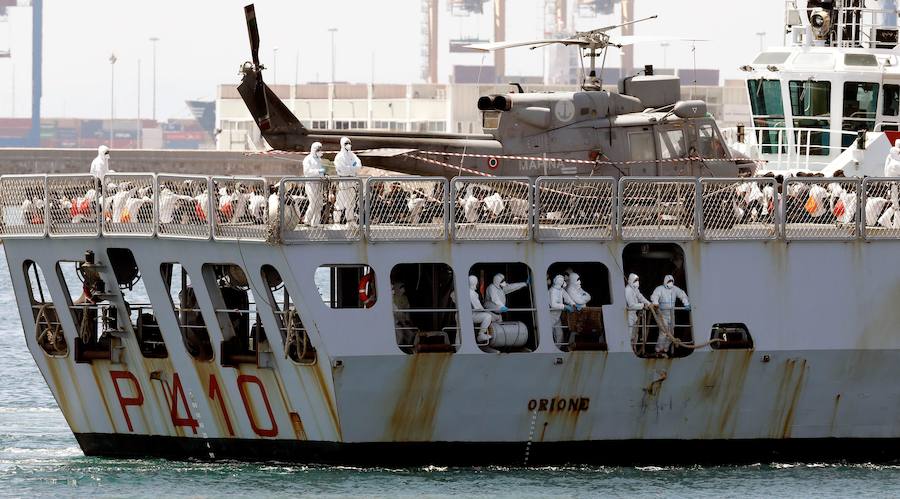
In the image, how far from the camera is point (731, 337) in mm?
24625

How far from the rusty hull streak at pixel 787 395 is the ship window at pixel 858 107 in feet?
25.9

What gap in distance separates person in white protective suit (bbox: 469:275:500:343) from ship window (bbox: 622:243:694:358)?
189cm

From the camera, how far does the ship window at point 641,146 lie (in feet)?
90.9

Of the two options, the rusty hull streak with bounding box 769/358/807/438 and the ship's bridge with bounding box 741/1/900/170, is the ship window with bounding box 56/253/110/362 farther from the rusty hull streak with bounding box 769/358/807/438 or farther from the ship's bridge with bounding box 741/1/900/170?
the ship's bridge with bounding box 741/1/900/170

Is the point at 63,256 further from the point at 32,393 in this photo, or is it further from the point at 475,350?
the point at 32,393

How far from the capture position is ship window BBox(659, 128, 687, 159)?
91.5ft

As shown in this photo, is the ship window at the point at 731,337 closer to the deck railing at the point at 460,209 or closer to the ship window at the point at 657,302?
the ship window at the point at 657,302

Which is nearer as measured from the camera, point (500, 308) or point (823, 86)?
point (500, 308)

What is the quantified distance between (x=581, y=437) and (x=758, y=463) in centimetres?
265

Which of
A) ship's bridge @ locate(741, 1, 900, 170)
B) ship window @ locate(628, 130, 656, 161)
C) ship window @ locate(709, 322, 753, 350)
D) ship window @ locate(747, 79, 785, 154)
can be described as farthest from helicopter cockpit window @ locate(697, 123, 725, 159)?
ship window @ locate(709, 322, 753, 350)

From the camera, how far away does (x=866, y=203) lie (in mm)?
24750

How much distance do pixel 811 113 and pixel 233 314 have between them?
1180 cm

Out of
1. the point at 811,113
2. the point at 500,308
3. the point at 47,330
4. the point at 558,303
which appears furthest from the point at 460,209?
the point at 811,113

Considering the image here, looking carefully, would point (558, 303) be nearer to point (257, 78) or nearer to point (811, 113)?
point (257, 78)
